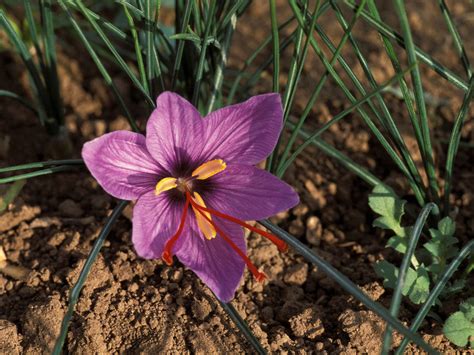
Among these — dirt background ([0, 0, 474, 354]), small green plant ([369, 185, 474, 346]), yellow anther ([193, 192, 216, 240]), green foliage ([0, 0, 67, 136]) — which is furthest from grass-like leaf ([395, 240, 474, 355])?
green foliage ([0, 0, 67, 136])

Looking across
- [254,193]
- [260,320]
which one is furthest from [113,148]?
[260,320]

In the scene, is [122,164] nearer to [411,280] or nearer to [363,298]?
[363,298]

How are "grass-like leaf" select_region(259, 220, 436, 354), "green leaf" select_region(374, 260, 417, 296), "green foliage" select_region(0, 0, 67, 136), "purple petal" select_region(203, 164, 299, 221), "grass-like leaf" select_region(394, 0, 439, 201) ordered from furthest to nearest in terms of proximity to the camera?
"green foliage" select_region(0, 0, 67, 136) → "green leaf" select_region(374, 260, 417, 296) → "purple petal" select_region(203, 164, 299, 221) → "grass-like leaf" select_region(394, 0, 439, 201) → "grass-like leaf" select_region(259, 220, 436, 354)

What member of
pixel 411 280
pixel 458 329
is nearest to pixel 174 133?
pixel 411 280

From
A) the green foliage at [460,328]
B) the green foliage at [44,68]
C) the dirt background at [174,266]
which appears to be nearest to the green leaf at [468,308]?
the green foliage at [460,328]

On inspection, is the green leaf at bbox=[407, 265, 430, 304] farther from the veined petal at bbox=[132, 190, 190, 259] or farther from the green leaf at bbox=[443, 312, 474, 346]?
the veined petal at bbox=[132, 190, 190, 259]

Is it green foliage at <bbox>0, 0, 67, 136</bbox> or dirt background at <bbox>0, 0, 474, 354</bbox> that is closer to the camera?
dirt background at <bbox>0, 0, 474, 354</bbox>
